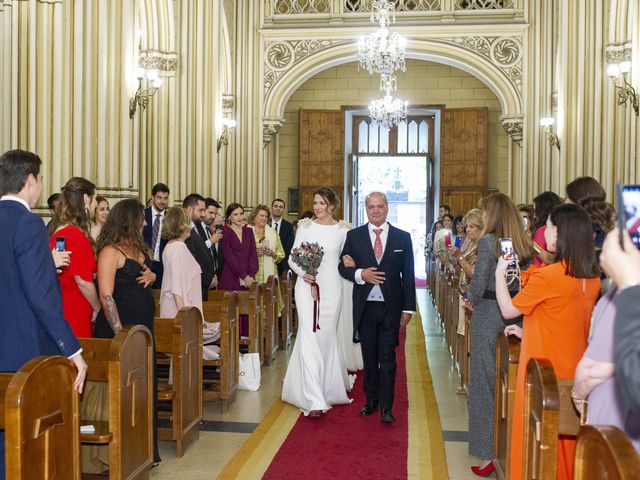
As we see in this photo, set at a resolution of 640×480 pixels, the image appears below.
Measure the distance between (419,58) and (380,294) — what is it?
509 inches

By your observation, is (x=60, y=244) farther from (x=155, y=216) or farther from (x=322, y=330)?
(x=155, y=216)

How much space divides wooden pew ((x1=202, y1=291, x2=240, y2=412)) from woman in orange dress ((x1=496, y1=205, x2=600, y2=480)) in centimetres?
302

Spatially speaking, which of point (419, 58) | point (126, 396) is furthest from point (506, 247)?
point (419, 58)

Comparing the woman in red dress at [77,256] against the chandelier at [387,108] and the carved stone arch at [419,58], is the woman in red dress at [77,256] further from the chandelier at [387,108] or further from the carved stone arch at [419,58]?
the carved stone arch at [419,58]

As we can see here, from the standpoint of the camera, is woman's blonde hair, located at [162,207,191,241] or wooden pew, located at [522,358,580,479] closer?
wooden pew, located at [522,358,580,479]

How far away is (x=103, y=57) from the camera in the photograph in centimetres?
891

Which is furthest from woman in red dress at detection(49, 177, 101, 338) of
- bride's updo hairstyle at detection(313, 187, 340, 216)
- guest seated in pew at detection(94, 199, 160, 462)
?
bride's updo hairstyle at detection(313, 187, 340, 216)

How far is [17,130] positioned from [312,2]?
11.0 m

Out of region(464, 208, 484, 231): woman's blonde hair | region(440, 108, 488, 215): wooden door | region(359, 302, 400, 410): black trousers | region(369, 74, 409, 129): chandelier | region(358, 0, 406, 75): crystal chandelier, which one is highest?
region(358, 0, 406, 75): crystal chandelier

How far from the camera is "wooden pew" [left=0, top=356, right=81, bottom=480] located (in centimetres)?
278

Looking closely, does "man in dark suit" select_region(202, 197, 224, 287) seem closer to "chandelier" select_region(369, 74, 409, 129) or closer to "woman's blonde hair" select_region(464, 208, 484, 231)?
A: "woman's blonde hair" select_region(464, 208, 484, 231)

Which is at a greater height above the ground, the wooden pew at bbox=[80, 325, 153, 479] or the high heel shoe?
the wooden pew at bbox=[80, 325, 153, 479]

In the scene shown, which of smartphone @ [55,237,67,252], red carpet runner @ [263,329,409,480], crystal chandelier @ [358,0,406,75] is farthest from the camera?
crystal chandelier @ [358,0,406,75]

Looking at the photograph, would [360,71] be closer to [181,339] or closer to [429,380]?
[429,380]
